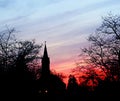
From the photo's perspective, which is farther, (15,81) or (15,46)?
(15,46)

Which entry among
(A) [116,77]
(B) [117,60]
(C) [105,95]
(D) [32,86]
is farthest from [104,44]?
(C) [105,95]

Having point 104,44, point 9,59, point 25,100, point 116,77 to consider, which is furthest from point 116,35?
point 9,59

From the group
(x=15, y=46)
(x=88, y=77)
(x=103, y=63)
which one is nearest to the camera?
(x=103, y=63)

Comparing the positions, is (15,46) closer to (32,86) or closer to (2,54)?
(2,54)

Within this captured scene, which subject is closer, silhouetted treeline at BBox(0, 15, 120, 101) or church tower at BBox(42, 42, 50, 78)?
silhouetted treeline at BBox(0, 15, 120, 101)

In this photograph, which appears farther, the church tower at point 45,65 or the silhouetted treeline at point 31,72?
the church tower at point 45,65

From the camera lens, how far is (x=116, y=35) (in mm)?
40812

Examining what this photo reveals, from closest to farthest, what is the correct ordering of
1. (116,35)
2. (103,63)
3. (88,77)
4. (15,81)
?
(15,81), (116,35), (103,63), (88,77)

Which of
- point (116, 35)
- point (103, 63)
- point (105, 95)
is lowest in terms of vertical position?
point (105, 95)

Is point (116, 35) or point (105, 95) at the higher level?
point (116, 35)

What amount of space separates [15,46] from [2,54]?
4.55 m

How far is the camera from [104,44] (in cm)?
4319

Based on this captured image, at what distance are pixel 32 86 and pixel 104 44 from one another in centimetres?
922

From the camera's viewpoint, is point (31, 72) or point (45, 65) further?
point (45, 65)
